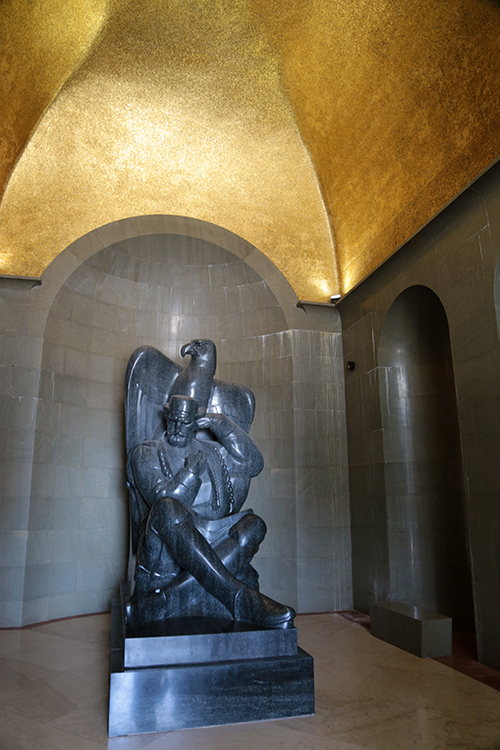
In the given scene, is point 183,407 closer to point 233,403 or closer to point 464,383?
point 233,403

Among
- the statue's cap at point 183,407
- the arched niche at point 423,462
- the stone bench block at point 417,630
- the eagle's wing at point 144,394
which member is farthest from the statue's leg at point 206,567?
the arched niche at point 423,462

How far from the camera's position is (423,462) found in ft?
21.7

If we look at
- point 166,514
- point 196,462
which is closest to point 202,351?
point 196,462

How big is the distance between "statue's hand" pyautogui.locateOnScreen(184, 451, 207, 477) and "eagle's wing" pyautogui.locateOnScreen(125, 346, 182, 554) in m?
0.64

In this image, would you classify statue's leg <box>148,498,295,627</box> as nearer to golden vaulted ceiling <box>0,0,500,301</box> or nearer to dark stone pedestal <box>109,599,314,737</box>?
dark stone pedestal <box>109,599,314,737</box>

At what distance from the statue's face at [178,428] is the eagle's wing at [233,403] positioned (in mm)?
916

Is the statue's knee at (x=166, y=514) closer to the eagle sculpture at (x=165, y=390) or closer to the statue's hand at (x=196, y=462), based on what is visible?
the statue's hand at (x=196, y=462)

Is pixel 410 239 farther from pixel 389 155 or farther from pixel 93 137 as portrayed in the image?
pixel 93 137

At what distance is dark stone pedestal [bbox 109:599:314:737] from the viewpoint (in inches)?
127

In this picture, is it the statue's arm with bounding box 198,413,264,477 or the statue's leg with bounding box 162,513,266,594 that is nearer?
the statue's leg with bounding box 162,513,266,594

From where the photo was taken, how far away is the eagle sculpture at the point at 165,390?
5285mm

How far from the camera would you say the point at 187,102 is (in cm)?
735

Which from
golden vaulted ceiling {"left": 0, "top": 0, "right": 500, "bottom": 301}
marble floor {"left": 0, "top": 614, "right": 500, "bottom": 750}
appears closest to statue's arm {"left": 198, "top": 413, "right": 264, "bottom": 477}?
marble floor {"left": 0, "top": 614, "right": 500, "bottom": 750}

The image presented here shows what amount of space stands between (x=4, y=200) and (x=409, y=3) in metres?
5.52
